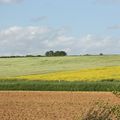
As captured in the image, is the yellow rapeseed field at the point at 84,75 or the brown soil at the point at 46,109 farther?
the yellow rapeseed field at the point at 84,75

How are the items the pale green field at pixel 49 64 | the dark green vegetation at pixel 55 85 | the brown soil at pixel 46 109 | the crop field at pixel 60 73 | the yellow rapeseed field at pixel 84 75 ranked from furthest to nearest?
the pale green field at pixel 49 64
the yellow rapeseed field at pixel 84 75
the crop field at pixel 60 73
the dark green vegetation at pixel 55 85
the brown soil at pixel 46 109

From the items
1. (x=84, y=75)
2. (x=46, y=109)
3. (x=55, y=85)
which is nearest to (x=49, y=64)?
(x=84, y=75)

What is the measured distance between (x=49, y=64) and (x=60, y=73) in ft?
34.4

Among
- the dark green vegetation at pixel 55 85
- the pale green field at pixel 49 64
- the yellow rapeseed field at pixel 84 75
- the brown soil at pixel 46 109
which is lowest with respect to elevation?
the brown soil at pixel 46 109

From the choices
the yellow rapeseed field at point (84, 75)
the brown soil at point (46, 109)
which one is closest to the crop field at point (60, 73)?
the yellow rapeseed field at point (84, 75)

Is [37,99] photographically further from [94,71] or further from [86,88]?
[94,71]

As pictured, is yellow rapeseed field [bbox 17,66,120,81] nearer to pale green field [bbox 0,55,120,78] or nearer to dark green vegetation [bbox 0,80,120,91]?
pale green field [bbox 0,55,120,78]

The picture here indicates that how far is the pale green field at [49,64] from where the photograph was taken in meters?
55.4

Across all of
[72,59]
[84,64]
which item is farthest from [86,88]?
[72,59]

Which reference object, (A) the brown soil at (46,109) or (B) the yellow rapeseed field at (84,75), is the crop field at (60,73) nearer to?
(B) the yellow rapeseed field at (84,75)

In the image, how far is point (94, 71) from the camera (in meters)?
51.4

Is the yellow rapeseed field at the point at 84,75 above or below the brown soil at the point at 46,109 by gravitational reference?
above

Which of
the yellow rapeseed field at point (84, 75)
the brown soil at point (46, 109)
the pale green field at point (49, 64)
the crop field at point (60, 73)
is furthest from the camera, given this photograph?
the pale green field at point (49, 64)

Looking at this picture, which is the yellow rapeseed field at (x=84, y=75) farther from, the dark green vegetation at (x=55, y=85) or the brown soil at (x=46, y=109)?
the brown soil at (x=46, y=109)
